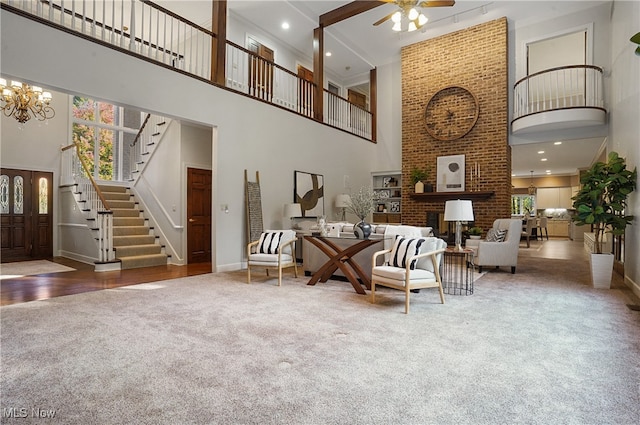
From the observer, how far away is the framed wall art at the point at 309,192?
7707 millimetres

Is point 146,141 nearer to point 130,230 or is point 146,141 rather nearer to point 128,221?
point 128,221

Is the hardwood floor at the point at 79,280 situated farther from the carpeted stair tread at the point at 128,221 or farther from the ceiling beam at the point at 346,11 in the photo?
the ceiling beam at the point at 346,11

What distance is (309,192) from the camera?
8.05 meters

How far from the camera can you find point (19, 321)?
10.2ft

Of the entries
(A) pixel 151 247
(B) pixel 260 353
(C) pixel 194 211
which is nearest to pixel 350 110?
(C) pixel 194 211

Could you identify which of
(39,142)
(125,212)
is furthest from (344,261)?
(39,142)

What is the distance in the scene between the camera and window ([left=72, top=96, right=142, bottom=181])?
8.85 metres

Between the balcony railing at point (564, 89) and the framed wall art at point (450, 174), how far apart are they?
161 centimetres

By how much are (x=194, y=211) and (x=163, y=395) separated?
5.50 meters

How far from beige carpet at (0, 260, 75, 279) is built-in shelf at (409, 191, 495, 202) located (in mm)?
7901

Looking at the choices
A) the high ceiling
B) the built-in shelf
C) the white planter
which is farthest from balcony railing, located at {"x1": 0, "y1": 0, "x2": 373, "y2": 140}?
the white planter

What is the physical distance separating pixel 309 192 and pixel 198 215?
100 inches

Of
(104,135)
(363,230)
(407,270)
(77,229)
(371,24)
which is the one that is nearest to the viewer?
(407,270)

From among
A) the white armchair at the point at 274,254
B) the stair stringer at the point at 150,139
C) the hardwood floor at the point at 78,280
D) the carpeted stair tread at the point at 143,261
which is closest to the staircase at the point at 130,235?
the carpeted stair tread at the point at 143,261
